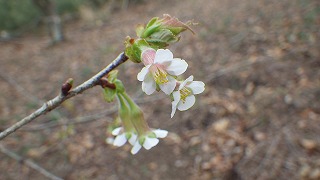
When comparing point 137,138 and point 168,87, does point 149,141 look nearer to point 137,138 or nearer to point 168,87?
point 137,138

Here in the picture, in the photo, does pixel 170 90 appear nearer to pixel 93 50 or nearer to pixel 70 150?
pixel 70 150

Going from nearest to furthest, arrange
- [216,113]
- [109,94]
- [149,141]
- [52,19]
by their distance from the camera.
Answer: [109,94], [149,141], [216,113], [52,19]

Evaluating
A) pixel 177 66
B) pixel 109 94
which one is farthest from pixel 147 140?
pixel 177 66

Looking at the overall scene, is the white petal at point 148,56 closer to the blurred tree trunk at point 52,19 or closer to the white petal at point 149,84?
the white petal at point 149,84

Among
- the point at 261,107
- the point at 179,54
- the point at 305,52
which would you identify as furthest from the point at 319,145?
the point at 179,54

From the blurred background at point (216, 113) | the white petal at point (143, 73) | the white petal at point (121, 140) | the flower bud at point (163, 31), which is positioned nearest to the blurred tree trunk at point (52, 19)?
the blurred background at point (216, 113)
